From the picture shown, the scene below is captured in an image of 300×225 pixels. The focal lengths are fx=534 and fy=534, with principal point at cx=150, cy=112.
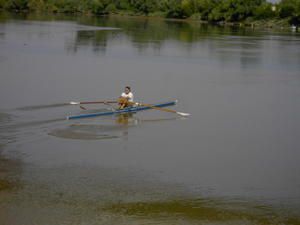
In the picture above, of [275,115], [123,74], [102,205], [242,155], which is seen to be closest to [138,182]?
[102,205]

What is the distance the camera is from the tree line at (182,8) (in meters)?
92.1

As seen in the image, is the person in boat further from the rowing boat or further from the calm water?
the calm water

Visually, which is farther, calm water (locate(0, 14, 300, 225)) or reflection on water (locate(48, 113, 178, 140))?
reflection on water (locate(48, 113, 178, 140))

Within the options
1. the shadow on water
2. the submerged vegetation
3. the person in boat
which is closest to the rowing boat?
the person in boat

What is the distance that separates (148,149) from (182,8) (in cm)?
9447

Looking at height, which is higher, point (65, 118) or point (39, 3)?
point (39, 3)

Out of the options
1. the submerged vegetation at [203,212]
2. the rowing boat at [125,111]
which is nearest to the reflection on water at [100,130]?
the rowing boat at [125,111]

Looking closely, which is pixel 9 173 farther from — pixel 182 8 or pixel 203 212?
pixel 182 8

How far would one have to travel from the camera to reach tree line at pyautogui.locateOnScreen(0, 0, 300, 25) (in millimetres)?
92125

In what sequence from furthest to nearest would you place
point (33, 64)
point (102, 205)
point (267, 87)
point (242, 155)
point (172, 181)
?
point (33, 64) < point (267, 87) < point (242, 155) < point (172, 181) < point (102, 205)

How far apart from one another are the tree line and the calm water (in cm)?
6849

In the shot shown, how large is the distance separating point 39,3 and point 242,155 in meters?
100

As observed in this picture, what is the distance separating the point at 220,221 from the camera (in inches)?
360

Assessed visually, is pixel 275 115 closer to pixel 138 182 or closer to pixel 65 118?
pixel 65 118
